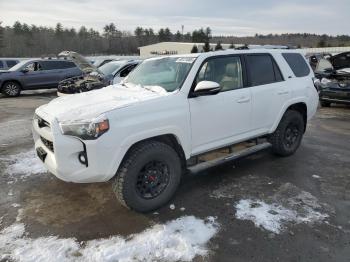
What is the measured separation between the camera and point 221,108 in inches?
174

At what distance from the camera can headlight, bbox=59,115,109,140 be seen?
3377mm

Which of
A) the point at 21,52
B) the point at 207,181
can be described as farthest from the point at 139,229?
the point at 21,52

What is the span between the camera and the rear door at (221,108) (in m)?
4.22

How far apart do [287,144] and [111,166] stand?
3.44 meters

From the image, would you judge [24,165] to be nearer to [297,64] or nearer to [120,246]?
[120,246]

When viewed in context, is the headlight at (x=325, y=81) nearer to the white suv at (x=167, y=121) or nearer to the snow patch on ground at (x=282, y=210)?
the white suv at (x=167, y=121)

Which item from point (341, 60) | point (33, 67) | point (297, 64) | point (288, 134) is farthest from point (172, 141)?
point (33, 67)

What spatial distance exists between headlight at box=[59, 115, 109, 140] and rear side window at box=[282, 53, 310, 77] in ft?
11.7

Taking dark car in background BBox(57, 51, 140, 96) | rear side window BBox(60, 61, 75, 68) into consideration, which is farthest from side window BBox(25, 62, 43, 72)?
dark car in background BBox(57, 51, 140, 96)

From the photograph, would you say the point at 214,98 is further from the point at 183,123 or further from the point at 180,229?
the point at 180,229

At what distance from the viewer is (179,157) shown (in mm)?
4207

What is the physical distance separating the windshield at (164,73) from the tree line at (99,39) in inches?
2619

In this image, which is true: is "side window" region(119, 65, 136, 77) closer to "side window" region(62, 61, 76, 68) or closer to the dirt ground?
the dirt ground

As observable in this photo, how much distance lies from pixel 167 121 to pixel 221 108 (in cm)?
92
